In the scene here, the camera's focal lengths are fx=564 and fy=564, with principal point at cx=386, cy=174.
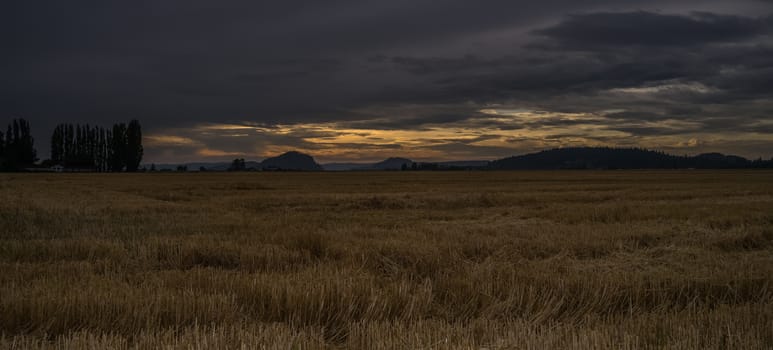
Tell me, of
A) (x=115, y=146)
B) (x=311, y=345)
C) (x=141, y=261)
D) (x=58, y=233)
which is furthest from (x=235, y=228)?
(x=115, y=146)

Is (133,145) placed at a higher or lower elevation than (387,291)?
higher

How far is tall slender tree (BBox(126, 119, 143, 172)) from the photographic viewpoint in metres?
130

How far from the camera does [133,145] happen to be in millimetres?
130750

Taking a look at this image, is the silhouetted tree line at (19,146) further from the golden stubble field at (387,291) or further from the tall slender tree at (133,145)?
the golden stubble field at (387,291)

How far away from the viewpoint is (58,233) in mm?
13523

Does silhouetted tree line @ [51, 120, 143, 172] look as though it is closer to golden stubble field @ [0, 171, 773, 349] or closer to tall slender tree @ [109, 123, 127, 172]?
tall slender tree @ [109, 123, 127, 172]

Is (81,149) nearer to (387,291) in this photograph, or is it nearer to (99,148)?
(99,148)

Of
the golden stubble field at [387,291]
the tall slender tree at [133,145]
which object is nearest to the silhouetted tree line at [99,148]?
the tall slender tree at [133,145]

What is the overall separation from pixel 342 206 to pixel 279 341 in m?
21.7

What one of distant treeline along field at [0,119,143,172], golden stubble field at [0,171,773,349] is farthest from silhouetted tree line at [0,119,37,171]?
golden stubble field at [0,171,773,349]

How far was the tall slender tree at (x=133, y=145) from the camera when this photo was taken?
129625 mm

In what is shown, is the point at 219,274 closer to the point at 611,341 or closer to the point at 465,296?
the point at 465,296

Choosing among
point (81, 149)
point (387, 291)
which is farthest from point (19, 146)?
point (387, 291)

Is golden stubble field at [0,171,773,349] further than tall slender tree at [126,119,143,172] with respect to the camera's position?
No
